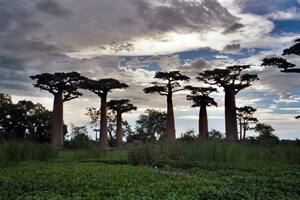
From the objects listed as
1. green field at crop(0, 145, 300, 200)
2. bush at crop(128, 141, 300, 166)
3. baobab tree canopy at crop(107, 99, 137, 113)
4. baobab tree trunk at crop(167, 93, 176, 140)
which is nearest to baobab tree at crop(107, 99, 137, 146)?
baobab tree canopy at crop(107, 99, 137, 113)

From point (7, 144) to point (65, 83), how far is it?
1938cm

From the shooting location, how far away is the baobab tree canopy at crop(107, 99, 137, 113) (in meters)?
42.8

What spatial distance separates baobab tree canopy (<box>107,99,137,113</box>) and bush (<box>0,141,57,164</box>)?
24705mm

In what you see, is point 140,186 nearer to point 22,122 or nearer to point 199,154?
point 199,154

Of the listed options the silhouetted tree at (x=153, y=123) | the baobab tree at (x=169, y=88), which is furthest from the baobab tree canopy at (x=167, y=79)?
the silhouetted tree at (x=153, y=123)

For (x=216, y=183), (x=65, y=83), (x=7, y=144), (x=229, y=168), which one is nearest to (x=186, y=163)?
(x=229, y=168)

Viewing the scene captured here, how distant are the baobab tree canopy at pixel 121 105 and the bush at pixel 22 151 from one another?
2471cm

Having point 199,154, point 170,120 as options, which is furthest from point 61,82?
point 199,154

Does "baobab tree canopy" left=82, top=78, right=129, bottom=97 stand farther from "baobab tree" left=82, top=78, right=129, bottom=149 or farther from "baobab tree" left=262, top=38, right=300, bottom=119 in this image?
"baobab tree" left=262, top=38, right=300, bottom=119

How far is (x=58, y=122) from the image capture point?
3466 cm

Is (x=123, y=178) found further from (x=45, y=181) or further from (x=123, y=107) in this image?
(x=123, y=107)

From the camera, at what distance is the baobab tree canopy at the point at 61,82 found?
3431 centimetres

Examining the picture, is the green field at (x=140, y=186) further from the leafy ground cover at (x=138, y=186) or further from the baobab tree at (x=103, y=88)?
the baobab tree at (x=103, y=88)

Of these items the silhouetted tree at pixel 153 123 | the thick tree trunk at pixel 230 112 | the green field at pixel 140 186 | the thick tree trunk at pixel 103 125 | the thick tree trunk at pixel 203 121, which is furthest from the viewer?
the silhouetted tree at pixel 153 123
